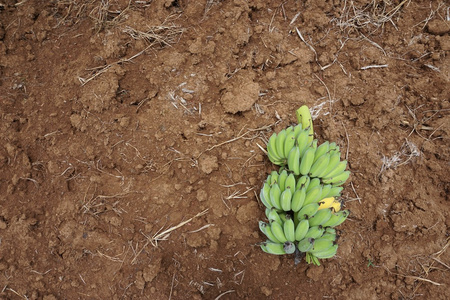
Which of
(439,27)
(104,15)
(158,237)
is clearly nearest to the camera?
(158,237)

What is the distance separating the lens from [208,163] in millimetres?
2291

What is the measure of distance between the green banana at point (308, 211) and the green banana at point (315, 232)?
0.24 ft

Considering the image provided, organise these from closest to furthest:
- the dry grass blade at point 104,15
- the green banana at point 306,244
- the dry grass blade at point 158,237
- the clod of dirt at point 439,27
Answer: the green banana at point 306,244
the dry grass blade at point 158,237
the clod of dirt at point 439,27
the dry grass blade at point 104,15

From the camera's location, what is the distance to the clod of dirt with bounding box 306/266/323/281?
6.95 ft

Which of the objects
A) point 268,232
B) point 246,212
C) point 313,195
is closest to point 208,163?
point 246,212

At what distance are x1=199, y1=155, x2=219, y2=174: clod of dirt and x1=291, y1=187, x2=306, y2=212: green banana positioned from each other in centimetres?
60

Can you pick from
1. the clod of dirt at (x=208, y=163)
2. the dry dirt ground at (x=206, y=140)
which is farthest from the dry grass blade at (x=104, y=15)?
the clod of dirt at (x=208, y=163)

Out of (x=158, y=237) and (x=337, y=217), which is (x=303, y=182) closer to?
(x=337, y=217)

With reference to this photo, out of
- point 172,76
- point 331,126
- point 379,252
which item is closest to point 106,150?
point 172,76

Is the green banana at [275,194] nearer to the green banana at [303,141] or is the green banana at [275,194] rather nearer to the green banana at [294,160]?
the green banana at [294,160]

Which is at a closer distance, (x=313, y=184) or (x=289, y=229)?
(x=289, y=229)

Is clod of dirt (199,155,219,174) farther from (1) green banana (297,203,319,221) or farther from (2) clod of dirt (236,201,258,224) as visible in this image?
(1) green banana (297,203,319,221)

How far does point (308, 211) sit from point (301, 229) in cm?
11

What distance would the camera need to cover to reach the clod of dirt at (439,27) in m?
2.52
